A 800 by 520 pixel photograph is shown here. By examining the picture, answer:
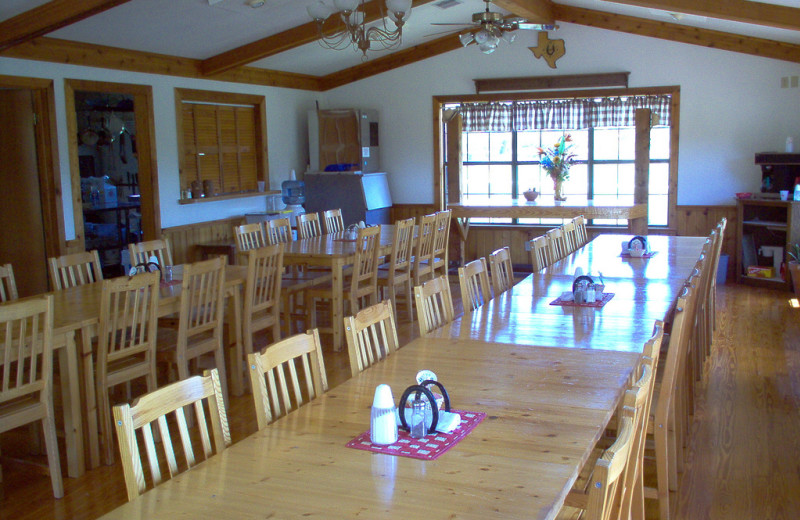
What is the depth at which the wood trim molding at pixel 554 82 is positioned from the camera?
28.1 feet

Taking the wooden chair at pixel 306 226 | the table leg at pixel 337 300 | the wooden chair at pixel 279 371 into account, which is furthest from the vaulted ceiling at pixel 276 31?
the wooden chair at pixel 279 371

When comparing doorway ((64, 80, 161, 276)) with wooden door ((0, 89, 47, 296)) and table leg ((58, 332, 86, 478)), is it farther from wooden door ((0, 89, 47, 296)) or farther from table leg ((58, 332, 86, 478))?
table leg ((58, 332, 86, 478))

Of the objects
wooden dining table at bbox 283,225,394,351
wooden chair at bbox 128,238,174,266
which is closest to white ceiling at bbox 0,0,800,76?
wooden chair at bbox 128,238,174,266

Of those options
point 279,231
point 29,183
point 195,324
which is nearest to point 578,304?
point 195,324

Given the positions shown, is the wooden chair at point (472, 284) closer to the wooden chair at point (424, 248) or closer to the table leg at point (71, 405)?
the table leg at point (71, 405)

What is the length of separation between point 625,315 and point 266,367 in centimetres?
188

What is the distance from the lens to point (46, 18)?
4953mm

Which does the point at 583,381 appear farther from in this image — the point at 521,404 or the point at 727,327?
the point at 727,327

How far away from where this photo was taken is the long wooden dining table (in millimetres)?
1668

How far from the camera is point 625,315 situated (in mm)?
3496

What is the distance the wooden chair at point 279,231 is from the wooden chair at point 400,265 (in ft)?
2.87

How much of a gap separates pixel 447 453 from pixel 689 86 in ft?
24.5

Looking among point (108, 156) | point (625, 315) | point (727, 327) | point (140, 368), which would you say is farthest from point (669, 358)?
point (108, 156)

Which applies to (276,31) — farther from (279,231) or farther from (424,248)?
(424,248)
